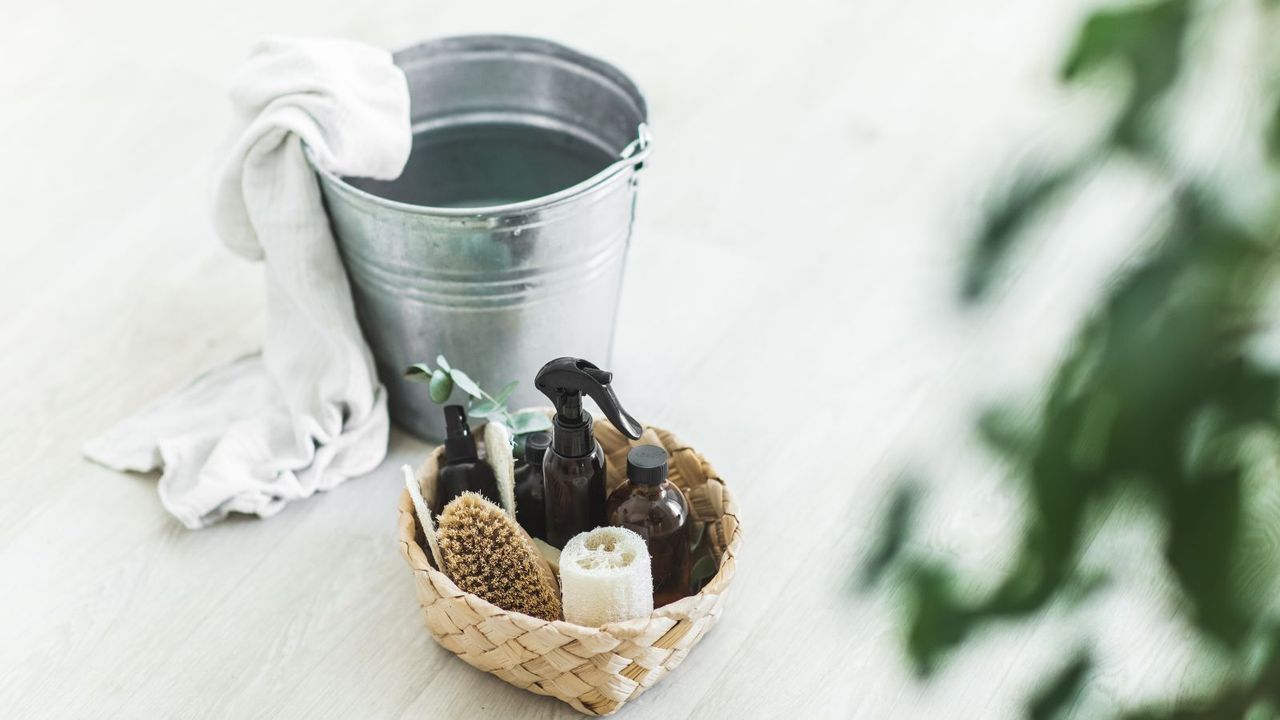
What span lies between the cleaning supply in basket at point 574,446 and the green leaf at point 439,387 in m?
0.16

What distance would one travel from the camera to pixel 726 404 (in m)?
1.49

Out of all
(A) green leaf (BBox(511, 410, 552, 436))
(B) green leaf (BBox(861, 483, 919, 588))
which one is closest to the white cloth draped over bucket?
(A) green leaf (BBox(511, 410, 552, 436))

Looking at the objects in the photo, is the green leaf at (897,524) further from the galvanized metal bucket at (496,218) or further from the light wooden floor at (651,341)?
the galvanized metal bucket at (496,218)

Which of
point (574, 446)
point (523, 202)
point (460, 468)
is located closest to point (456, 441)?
point (460, 468)

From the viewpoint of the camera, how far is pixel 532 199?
4.69ft

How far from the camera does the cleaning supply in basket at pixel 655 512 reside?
107cm

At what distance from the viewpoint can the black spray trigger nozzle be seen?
1.06 m

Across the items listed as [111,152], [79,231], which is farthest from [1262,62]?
[111,152]

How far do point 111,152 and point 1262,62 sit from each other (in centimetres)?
195

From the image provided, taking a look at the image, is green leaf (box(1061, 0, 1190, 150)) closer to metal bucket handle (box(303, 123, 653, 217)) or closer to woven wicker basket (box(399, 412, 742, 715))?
woven wicker basket (box(399, 412, 742, 715))

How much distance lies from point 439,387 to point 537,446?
0.14 m

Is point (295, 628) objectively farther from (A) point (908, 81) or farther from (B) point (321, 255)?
(A) point (908, 81)

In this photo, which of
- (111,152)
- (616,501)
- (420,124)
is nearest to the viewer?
(616,501)

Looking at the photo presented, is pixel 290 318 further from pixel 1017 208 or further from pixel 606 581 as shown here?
pixel 1017 208
